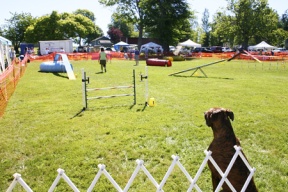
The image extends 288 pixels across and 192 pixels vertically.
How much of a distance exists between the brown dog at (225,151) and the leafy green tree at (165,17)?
3955 centimetres

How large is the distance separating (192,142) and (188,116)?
191cm

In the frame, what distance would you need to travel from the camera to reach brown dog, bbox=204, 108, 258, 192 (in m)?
2.75

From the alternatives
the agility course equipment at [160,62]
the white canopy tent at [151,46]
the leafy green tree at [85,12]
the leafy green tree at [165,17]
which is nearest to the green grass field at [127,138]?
the agility course equipment at [160,62]

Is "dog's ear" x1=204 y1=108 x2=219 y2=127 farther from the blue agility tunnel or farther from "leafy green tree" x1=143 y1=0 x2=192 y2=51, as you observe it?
"leafy green tree" x1=143 y1=0 x2=192 y2=51

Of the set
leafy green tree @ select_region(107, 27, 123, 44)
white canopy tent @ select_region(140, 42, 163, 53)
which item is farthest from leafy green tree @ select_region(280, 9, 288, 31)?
white canopy tent @ select_region(140, 42, 163, 53)

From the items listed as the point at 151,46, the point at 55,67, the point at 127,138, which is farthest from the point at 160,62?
the point at 127,138

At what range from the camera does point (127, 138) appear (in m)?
5.58

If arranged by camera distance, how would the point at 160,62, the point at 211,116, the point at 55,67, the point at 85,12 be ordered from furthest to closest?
the point at 85,12 → the point at 160,62 → the point at 55,67 → the point at 211,116

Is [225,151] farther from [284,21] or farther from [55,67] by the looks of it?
[284,21]

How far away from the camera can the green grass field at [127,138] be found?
13.5 ft

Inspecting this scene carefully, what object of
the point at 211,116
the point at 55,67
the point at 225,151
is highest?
the point at 55,67

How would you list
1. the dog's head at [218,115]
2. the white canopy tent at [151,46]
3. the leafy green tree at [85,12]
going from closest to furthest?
the dog's head at [218,115], the white canopy tent at [151,46], the leafy green tree at [85,12]

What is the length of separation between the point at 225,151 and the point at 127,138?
10.2 ft

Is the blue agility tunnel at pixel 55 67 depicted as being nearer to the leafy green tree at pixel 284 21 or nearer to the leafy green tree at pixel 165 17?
the leafy green tree at pixel 165 17
